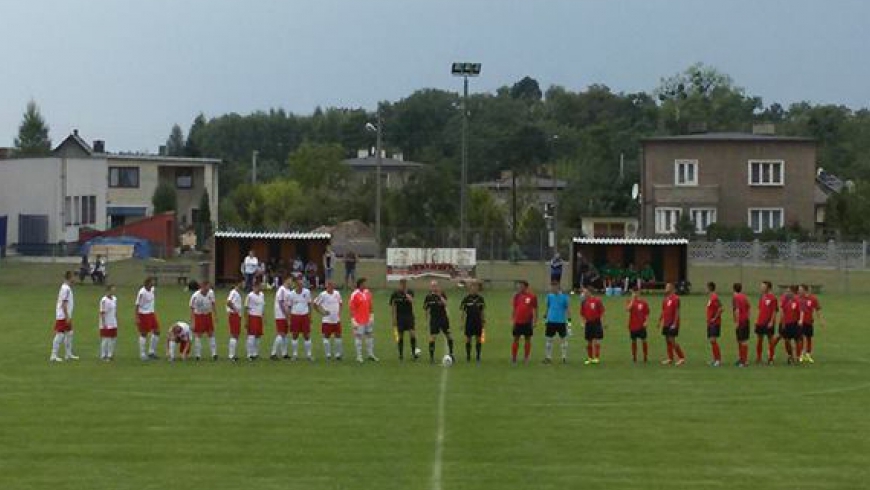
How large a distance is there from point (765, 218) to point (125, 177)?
150 feet

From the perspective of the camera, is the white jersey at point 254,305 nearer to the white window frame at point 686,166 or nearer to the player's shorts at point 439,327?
the player's shorts at point 439,327

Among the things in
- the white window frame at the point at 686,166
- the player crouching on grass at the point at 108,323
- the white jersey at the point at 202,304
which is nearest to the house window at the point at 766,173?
the white window frame at the point at 686,166

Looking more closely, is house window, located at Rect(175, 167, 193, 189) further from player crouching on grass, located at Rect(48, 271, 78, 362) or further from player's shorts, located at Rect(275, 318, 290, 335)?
player's shorts, located at Rect(275, 318, 290, 335)

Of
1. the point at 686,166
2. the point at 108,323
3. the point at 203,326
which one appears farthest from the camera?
the point at 686,166

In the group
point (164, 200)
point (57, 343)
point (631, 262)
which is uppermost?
point (164, 200)

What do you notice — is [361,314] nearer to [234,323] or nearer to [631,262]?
[234,323]

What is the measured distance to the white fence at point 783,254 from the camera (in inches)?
3152

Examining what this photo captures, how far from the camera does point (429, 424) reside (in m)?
24.6

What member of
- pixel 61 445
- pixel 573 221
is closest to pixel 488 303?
pixel 61 445

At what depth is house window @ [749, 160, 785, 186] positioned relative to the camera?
98062 mm

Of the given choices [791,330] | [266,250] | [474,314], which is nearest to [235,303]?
[474,314]

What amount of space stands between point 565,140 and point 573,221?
44.8m

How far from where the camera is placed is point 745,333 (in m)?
35.9

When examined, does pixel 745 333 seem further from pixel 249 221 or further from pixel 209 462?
pixel 249 221
